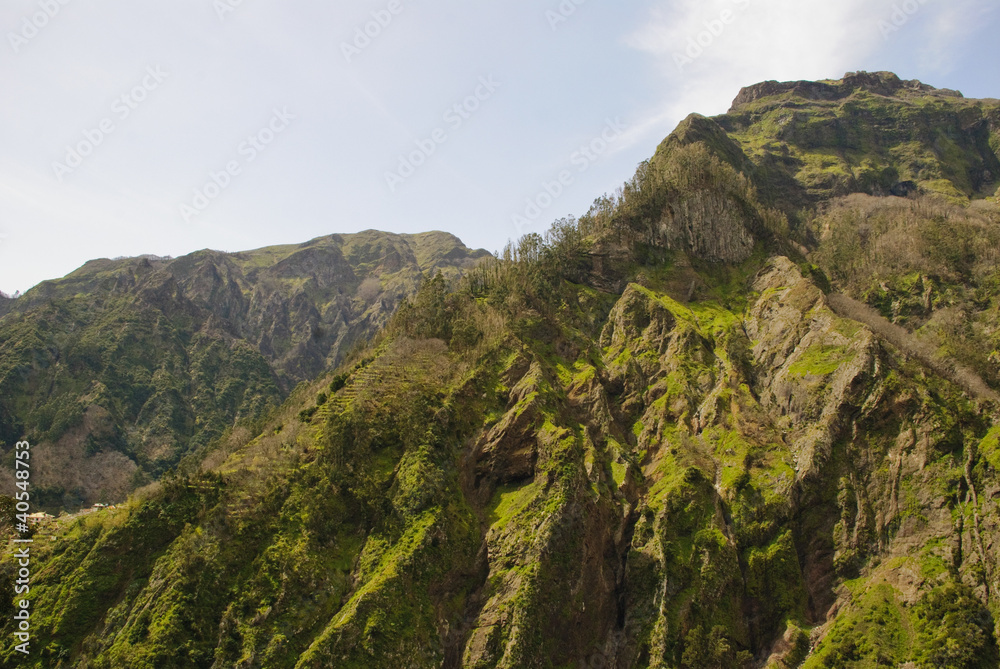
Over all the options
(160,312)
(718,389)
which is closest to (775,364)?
(718,389)

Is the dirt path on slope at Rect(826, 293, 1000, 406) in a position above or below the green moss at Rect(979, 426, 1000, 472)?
above

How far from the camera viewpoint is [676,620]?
5019 centimetres

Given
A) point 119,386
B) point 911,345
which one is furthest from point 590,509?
point 119,386

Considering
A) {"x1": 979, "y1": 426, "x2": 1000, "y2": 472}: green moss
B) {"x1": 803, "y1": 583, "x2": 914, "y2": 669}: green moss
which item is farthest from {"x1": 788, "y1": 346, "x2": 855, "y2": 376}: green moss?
{"x1": 803, "y1": 583, "x2": 914, "y2": 669}: green moss

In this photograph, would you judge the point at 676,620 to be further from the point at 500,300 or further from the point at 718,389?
the point at 500,300

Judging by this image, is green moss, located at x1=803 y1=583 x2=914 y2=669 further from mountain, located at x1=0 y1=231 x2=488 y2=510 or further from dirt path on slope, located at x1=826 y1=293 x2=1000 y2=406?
mountain, located at x1=0 y1=231 x2=488 y2=510

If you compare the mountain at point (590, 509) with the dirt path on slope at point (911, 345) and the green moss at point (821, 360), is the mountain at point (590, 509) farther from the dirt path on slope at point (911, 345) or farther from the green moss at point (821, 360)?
the dirt path on slope at point (911, 345)

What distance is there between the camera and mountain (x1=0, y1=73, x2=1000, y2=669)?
151 feet

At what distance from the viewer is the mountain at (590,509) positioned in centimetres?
4606

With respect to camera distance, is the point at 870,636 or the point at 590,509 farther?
the point at 590,509

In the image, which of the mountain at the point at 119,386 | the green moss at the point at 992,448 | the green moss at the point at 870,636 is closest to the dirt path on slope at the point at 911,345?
the green moss at the point at 992,448

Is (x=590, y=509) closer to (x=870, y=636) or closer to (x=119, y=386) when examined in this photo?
(x=870, y=636)

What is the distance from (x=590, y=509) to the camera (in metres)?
55.7

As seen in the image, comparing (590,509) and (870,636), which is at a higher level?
(590,509)
